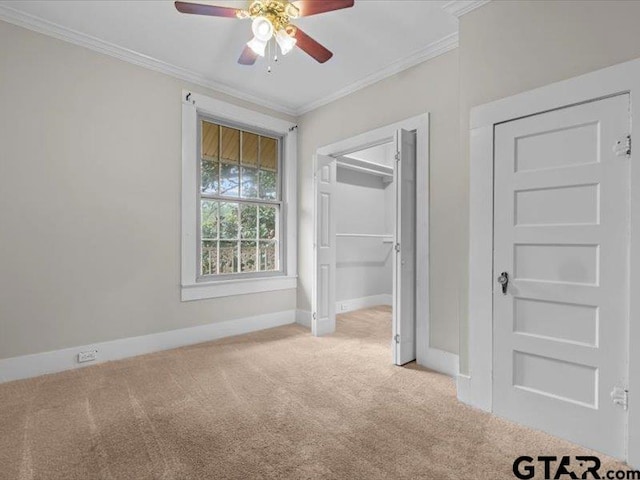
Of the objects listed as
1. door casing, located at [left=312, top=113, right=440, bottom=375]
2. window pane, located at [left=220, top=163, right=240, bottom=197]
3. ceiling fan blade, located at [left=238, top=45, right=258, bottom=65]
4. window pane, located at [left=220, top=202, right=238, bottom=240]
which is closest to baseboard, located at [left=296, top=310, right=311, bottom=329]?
window pane, located at [left=220, top=202, right=238, bottom=240]

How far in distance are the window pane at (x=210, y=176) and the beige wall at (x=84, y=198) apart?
1.16ft

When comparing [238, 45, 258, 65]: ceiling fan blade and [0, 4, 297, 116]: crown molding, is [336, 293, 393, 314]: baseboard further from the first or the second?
[238, 45, 258, 65]: ceiling fan blade

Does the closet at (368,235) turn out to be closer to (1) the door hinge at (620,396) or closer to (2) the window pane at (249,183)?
(2) the window pane at (249,183)

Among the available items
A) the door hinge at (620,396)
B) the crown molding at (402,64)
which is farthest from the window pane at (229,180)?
the door hinge at (620,396)

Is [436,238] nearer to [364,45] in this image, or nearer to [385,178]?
[364,45]

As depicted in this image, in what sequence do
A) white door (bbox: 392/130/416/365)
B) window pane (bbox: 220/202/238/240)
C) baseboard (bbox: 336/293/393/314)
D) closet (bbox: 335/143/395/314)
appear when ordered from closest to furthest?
1. white door (bbox: 392/130/416/365)
2. window pane (bbox: 220/202/238/240)
3. baseboard (bbox: 336/293/393/314)
4. closet (bbox: 335/143/395/314)

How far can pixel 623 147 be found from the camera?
5.79 feet

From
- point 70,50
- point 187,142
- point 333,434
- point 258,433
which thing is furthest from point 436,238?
point 70,50

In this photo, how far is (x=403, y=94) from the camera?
3.34 m

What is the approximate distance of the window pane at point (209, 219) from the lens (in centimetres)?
385

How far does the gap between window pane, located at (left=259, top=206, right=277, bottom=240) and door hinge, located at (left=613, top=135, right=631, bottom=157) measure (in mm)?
3492

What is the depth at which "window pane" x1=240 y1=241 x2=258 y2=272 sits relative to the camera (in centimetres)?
419

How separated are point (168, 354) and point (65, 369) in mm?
820

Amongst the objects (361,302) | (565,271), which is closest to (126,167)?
(565,271)
